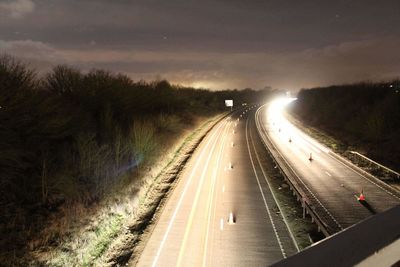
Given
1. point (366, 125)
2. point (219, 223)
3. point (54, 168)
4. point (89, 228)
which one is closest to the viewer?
point (219, 223)

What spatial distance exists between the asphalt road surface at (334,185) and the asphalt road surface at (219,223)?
4028 millimetres

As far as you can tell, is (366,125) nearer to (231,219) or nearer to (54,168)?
(231,219)

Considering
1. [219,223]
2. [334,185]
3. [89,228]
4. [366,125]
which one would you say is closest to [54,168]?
[89,228]

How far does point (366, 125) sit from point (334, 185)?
90.7 ft

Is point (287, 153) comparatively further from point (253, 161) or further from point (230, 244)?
point (230, 244)

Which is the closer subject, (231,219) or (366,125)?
(231,219)

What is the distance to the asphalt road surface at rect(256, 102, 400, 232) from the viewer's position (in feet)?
93.1

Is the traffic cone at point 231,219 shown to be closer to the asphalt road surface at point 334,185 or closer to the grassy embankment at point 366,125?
the asphalt road surface at point 334,185

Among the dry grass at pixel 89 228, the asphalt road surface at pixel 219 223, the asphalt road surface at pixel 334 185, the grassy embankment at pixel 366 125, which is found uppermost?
the grassy embankment at pixel 366 125

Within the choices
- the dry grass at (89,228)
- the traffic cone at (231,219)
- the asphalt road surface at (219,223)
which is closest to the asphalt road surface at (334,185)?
the asphalt road surface at (219,223)

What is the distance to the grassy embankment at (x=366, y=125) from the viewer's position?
4781 centimetres

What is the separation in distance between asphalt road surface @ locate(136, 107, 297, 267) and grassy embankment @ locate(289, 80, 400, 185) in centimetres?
1479

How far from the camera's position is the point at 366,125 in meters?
59.6

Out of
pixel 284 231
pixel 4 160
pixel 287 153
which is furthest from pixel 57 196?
pixel 287 153
